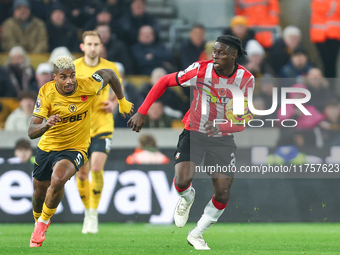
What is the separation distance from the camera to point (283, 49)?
13.8 metres

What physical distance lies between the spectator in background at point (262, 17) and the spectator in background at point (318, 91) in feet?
6.28

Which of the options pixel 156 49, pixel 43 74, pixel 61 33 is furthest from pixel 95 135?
pixel 61 33

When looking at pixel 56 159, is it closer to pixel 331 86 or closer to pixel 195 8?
pixel 331 86

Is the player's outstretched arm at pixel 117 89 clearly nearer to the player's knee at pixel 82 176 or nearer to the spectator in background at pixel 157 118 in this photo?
the player's knee at pixel 82 176

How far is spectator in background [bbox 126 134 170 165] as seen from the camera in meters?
10.7

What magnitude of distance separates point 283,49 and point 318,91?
180 centimetres

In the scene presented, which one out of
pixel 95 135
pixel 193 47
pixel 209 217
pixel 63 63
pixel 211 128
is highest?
pixel 63 63

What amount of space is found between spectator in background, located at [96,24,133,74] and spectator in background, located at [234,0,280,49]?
305cm

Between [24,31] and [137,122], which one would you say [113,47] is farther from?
[137,122]

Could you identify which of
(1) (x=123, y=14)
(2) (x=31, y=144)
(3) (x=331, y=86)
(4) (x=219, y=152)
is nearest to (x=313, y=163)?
(3) (x=331, y=86)

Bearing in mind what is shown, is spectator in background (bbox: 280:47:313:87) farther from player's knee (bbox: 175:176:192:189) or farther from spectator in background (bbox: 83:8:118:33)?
player's knee (bbox: 175:176:192:189)

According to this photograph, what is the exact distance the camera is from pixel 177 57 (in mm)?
14133

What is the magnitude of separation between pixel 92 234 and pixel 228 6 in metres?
8.56

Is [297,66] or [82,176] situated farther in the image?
[297,66]
